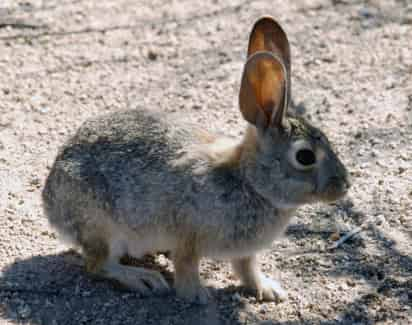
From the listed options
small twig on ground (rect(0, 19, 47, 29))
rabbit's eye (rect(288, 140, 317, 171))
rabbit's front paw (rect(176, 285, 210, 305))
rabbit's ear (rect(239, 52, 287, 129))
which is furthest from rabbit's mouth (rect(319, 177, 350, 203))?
small twig on ground (rect(0, 19, 47, 29))

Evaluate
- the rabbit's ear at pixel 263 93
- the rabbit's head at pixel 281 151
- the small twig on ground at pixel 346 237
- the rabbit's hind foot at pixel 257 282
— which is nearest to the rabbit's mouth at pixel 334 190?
the rabbit's head at pixel 281 151

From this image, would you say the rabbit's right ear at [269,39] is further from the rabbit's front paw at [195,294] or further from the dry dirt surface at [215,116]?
the rabbit's front paw at [195,294]

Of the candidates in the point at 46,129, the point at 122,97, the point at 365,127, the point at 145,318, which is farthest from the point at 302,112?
the point at 145,318

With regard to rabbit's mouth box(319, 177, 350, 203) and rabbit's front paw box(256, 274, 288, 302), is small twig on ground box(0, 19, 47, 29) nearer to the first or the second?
rabbit's front paw box(256, 274, 288, 302)

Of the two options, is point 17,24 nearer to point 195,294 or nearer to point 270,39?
point 270,39

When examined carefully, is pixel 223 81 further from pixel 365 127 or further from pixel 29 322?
pixel 29 322

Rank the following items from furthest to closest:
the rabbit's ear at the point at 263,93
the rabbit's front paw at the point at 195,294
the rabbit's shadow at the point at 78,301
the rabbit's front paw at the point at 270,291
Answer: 1. the rabbit's front paw at the point at 270,291
2. the rabbit's front paw at the point at 195,294
3. the rabbit's shadow at the point at 78,301
4. the rabbit's ear at the point at 263,93

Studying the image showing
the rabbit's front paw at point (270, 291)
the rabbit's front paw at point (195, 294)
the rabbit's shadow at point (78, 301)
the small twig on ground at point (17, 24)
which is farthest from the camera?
the small twig on ground at point (17, 24)
